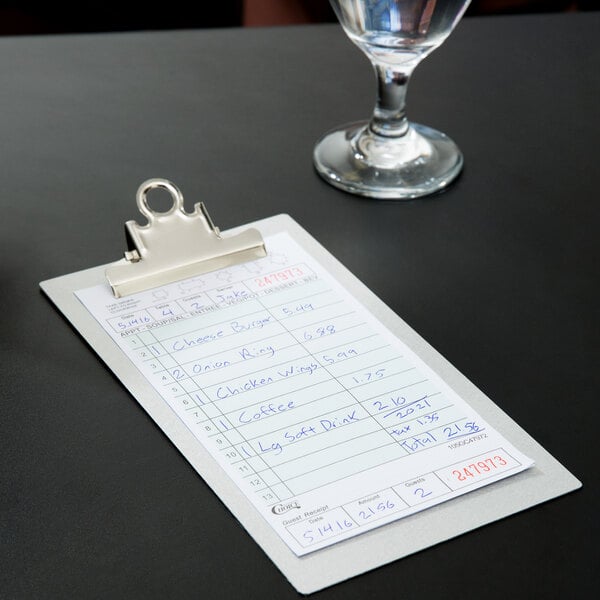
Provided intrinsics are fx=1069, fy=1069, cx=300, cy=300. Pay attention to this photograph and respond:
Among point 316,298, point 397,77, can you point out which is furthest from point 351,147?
point 316,298

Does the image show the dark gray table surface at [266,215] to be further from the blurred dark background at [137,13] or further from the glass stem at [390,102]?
the blurred dark background at [137,13]

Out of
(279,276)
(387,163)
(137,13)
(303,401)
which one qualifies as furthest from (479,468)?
(137,13)

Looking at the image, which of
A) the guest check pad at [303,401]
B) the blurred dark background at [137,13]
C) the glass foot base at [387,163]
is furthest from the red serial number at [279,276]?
the blurred dark background at [137,13]

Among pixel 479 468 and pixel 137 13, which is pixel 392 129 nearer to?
pixel 479 468

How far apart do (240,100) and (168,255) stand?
0.26m

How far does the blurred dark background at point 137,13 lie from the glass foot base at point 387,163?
107cm

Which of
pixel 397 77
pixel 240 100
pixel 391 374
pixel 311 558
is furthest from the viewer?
pixel 240 100

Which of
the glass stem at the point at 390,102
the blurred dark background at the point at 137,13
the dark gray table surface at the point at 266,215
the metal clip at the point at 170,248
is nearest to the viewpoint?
the dark gray table surface at the point at 266,215

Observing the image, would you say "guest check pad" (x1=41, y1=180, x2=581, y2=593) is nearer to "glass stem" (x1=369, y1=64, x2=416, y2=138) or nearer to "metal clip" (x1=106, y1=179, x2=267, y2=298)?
"metal clip" (x1=106, y1=179, x2=267, y2=298)

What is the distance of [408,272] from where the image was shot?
0.73m

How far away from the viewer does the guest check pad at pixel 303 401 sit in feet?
1.77

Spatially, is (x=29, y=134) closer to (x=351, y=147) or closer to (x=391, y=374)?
(x=351, y=147)

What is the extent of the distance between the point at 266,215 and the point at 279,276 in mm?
81

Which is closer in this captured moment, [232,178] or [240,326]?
[240,326]
